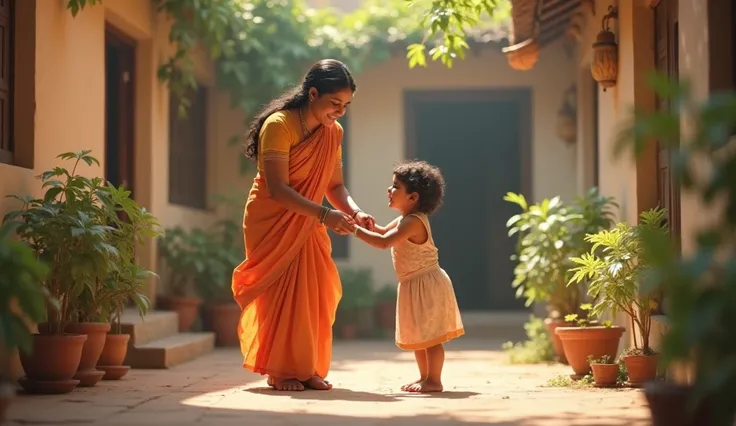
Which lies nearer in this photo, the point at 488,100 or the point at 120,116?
the point at 120,116

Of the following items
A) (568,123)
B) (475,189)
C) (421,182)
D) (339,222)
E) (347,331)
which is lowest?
(347,331)

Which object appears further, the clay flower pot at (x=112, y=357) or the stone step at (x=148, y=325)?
the stone step at (x=148, y=325)

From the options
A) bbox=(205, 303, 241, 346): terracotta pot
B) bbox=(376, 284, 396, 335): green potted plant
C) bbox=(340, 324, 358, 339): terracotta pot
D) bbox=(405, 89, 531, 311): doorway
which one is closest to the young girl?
bbox=(205, 303, 241, 346): terracotta pot

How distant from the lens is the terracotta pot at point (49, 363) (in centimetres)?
573

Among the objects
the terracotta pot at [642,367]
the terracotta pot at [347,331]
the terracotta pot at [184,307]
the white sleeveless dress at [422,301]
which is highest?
the white sleeveless dress at [422,301]

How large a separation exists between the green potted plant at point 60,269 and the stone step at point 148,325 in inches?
62.3

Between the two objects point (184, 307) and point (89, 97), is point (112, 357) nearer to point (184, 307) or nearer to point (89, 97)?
point (89, 97)

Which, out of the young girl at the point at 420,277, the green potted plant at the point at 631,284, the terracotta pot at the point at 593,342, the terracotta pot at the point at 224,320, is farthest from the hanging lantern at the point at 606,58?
the terracotta pot at the point at 224,320

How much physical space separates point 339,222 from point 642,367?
1886 millimetres

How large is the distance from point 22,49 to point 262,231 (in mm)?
1985

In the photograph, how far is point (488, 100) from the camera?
12789mm

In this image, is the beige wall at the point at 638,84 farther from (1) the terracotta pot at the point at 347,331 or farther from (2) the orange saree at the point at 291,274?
(1) the terracotta pot at the point at 347,331

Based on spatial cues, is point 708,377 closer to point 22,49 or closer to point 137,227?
point 137,227

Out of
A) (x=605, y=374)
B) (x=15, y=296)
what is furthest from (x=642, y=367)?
(x=15, y=296)
